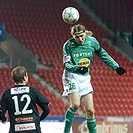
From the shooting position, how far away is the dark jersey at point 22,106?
22.0 ft

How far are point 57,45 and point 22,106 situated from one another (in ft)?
48.4

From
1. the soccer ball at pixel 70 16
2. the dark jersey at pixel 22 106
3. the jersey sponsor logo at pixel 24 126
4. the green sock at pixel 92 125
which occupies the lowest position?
the green sock at pixel 92 125

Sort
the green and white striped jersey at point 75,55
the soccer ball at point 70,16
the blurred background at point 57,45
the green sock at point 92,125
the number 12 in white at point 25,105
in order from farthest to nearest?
the blurred background at point 57,45
the soccer ball at point 70,16
the green and white striped jersey at point 75,55
the green sock at point 92,125
the number 12 in white at point 25,105

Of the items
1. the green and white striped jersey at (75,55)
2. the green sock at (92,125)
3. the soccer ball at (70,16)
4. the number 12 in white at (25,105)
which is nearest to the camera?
the number 12 in white at (25,105)

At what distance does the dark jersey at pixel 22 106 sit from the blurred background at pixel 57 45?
10.4m

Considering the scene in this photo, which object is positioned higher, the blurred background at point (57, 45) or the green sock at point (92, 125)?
the blurred background at point (57, 45)

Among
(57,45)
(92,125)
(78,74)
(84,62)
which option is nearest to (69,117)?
(92,125)

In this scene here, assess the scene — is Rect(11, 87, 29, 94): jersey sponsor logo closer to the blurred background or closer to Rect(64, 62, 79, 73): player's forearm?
Rect(64, 62, 79, 73): player's forearm

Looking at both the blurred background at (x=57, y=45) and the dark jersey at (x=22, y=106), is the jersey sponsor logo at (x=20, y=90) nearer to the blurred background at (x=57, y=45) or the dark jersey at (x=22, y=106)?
the dark jersey at (x=22, y=106)

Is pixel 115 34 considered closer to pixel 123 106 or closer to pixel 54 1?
pixel 54 1

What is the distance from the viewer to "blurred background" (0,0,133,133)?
18516mm

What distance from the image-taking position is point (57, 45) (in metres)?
21.4

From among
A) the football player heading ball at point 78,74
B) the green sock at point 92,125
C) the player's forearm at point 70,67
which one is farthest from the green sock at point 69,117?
the player's forearm at point 70,67

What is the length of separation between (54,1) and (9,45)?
16.0 ft
